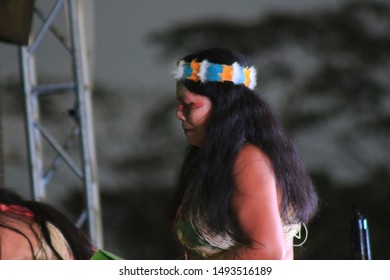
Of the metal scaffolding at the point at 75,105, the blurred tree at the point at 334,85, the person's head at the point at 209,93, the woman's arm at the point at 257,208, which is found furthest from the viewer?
the blurred tree at the point at 334,85

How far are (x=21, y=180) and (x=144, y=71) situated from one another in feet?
3.94

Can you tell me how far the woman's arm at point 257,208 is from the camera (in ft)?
5.30

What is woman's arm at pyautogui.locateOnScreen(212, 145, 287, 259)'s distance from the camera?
63.6 inches

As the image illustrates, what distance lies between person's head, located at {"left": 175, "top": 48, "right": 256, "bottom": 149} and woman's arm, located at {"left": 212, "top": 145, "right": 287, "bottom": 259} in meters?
0.12

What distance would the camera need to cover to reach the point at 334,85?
5.79 metres

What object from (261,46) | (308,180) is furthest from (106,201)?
(308,180)

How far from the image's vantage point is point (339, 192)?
562 cm

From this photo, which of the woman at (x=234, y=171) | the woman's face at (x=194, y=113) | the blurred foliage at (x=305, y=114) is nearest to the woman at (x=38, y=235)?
the woman at (x=234, y=171)

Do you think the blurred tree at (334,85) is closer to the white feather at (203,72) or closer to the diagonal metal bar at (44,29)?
the diagonal metal bar at (44,29)

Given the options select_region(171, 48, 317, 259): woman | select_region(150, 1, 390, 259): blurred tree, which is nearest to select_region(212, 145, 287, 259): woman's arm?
select_region(171, 48, 317, 259): woman

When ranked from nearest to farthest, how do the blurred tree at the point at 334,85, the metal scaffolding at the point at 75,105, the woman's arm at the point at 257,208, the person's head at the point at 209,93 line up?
the woman's arm at the point at 257,208 → the person's head at the point at 209,93 → the metal scaffolding at the point at 75,105 → the blurred tree at the point at 334,85

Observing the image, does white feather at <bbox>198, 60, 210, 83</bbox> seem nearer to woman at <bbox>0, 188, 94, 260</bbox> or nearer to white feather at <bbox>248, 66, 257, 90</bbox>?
white feather at <bbox>248, 66, 257, 90</bbox>

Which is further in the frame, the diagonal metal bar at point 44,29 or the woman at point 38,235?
the diagonal metal bar at point 44,29

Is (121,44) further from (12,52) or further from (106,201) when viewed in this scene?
(106,201)
